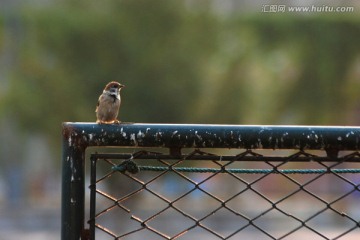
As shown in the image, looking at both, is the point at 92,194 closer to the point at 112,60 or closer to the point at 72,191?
the point at 72,191

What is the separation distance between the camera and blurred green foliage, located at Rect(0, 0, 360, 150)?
1747 centimetres

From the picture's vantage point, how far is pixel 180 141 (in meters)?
1.14

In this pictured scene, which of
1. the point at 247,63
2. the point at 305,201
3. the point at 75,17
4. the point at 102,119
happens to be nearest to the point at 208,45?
the point at 247,63

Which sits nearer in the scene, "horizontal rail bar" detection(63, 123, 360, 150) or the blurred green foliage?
"horizontal rail bar" detection(63, 123, 360, 150)

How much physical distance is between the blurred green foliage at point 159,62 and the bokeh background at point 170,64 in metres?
0.02

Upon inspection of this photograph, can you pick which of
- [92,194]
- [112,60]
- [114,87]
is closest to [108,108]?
[114,87]

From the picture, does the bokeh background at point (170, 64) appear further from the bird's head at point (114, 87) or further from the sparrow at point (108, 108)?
the sparrow at point (108, 108)

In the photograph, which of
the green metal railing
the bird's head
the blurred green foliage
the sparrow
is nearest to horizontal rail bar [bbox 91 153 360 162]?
the green metal railing

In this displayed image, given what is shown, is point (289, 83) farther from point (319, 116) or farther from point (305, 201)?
point (305, 201)

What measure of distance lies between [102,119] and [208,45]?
15344 mm

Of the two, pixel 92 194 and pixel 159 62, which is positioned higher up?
Result: pixel 92 194

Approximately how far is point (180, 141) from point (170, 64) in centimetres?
1662

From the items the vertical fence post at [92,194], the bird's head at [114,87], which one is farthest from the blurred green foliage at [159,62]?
the vertical fence post at [92,194]

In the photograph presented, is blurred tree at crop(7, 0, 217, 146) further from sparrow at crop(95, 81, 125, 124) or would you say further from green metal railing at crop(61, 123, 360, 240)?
green metal railing at crop(61, 123, 360, 240)
